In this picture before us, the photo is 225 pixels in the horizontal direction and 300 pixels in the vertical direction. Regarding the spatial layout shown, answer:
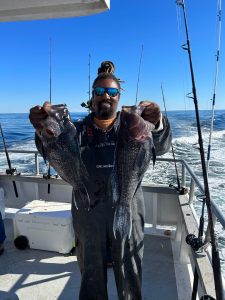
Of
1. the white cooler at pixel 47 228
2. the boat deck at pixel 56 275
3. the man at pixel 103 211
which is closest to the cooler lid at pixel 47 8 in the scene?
the man at pixel 103 211

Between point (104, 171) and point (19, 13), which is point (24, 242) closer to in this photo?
point (104, 171)

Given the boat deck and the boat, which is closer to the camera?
the boat

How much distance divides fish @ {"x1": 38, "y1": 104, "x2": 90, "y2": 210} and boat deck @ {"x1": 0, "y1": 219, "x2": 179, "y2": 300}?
200 centimetres

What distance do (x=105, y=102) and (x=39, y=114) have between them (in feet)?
1.79

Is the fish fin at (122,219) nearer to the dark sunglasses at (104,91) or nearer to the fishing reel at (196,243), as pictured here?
the dark sunglasses at (104,91)

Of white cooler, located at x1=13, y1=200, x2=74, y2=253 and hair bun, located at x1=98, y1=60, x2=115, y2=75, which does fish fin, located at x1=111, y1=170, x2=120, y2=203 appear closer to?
hair bun, located at x1=98, y1=60, x2=115, y2=75

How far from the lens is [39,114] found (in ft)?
5.93

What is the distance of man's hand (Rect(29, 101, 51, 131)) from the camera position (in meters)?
1.79

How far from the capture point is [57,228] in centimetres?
399

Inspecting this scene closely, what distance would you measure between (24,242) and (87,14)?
309 centimetres

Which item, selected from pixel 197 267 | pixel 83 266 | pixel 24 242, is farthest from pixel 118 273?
pixel 24 242

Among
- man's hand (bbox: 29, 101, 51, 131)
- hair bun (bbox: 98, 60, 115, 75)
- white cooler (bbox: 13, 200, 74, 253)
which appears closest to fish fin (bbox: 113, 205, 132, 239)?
man's hand (bbox: 29, 101, 51, 131)

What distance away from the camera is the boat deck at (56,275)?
3279mm

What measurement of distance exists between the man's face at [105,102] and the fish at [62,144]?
1.26 feet
